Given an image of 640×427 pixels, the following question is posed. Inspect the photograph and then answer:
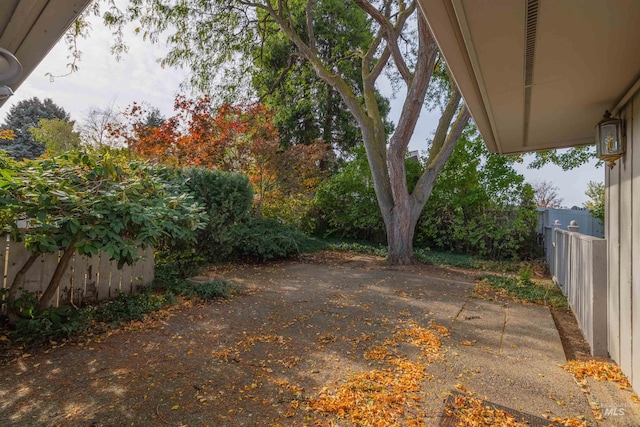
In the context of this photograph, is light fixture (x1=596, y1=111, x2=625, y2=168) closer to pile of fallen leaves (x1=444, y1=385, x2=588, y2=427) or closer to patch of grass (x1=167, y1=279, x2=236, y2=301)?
pile of fallen leaves (x1=444, y1=385, x2=588, y2=427)

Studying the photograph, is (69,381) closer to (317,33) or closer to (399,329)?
(399,329)

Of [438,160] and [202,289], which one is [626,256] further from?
[438,160]

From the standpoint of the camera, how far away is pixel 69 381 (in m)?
2.22

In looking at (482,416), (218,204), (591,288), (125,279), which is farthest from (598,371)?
(218,204)

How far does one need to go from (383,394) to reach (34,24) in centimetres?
288

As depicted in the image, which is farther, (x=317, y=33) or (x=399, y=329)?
(x=317, y=33)

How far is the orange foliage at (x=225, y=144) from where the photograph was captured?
25.9 ft

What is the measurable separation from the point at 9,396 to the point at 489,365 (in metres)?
3.27

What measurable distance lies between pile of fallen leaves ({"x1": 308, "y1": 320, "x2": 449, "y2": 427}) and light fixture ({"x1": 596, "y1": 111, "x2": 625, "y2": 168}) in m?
2.13

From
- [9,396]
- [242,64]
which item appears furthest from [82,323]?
[242,64]

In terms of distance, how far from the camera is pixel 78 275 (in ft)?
11.9

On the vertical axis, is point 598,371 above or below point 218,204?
below

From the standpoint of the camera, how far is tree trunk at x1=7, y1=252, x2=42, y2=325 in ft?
9.66

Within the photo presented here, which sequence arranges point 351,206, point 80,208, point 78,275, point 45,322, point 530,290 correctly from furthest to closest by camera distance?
point 351,206 < point 530,290 < point 78,275 < point 45,322 < point 80,208
